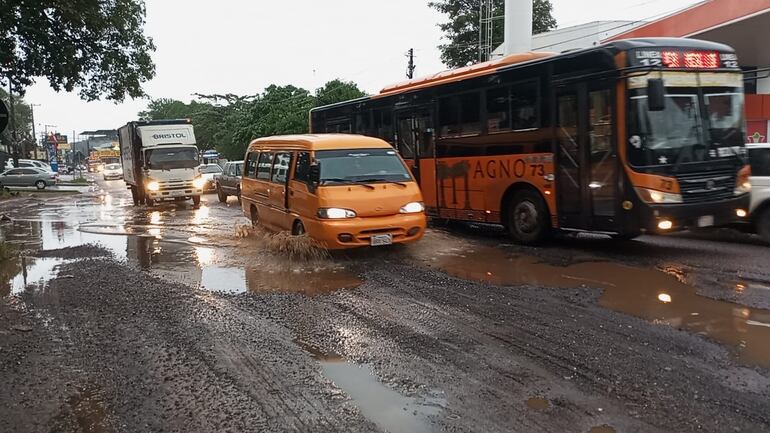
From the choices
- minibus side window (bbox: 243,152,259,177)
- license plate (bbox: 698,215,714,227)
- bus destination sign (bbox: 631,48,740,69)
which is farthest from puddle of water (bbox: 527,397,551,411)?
minibus side window (bbox: 243,152,259,177)

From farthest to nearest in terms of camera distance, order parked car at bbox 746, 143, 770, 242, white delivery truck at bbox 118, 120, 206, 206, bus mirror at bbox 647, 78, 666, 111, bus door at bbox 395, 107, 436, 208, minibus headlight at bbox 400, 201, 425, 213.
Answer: white delivery truck at bbox 118, 120, 206, 206, bus door at bbox 395, 107, 436, 208, parked car at bbox 746, 143, 770, 242, minibus headlight at bbox 400, 201, 425, 213, bus mirror at bbox 647, 78, 666, 111

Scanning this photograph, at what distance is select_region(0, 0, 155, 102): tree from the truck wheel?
16.7 m

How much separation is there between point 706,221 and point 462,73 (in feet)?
17.6

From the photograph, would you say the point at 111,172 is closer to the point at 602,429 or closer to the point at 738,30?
the point at 738,30

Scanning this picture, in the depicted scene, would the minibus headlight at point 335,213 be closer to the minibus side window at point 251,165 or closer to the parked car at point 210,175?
the minibus side window at point 251,165

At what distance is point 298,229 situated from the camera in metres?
9.93

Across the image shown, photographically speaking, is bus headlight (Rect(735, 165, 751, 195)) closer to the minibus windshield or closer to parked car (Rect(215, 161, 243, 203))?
the minibus windshield

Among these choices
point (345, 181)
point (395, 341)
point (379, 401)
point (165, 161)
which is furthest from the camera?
point (165, 161)

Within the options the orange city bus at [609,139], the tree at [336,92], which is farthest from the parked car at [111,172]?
the orange city bus at [609,139]

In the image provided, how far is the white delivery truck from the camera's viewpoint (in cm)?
2070

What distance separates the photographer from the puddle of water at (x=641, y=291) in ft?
17.7

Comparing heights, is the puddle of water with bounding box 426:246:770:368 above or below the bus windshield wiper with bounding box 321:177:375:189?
below

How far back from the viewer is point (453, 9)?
145ft

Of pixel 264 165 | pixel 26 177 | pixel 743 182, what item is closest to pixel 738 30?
pixel 743 182
